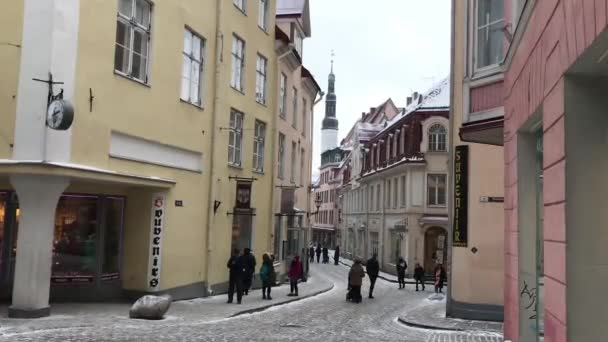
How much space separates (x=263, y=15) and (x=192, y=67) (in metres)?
6.89

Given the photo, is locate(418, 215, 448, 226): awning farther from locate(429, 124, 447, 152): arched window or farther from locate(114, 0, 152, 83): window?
locate(114, 0, 152, 83): window

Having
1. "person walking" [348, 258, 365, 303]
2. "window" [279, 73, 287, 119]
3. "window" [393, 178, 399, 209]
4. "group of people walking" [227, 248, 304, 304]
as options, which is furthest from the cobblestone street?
"window" [393, 178, 399, 209]

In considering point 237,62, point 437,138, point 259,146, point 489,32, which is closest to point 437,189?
point 437,138

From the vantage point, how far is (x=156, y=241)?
16.0m

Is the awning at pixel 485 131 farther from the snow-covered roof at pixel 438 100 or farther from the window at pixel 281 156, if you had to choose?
the snow-covered roof at pixel 438 100

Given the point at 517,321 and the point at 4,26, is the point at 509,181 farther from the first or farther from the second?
the point at 4,26

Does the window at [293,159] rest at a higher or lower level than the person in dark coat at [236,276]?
higher

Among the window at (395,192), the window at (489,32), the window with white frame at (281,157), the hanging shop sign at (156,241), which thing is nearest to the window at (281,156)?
the window with white frame at (281,157)

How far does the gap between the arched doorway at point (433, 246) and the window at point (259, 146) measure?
19076 millimetres

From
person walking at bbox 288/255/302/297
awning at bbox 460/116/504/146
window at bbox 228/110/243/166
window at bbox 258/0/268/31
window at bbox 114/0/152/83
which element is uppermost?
window at bbox 258/0/268/31

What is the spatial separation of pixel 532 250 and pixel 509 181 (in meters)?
1.55

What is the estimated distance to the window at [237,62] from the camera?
2102cm

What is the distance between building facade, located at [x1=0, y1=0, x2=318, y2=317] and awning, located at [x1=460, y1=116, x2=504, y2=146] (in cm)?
744

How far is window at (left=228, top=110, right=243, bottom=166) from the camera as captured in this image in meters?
21.0
